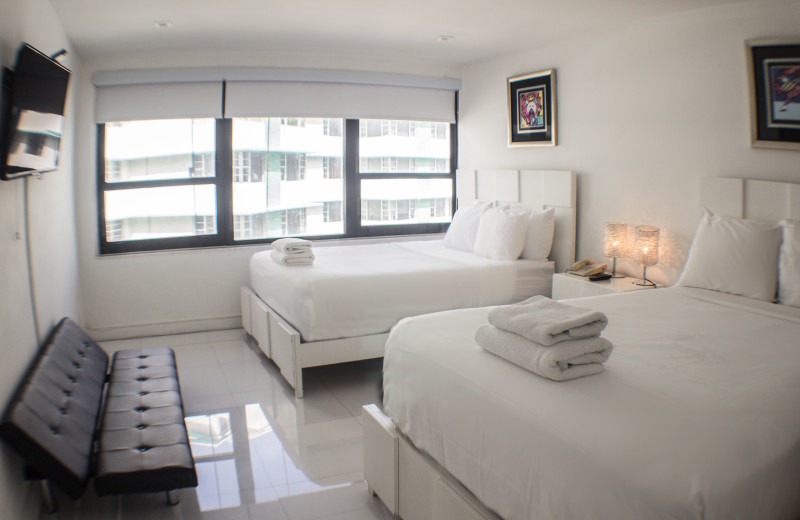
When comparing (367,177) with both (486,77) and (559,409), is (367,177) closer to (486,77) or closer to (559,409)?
(486,77)

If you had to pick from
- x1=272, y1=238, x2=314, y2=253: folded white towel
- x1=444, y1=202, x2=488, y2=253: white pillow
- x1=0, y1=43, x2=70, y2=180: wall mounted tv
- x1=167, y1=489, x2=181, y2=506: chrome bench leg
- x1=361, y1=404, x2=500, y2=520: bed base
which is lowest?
x1=167, y1=489, x2=181, y2=506: chrome bench leg

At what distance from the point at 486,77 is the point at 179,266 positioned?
10.6 feet

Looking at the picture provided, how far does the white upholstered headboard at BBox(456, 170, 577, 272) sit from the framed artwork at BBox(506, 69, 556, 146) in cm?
28

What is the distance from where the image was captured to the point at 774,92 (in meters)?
3.06

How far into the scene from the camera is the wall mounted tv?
228cm

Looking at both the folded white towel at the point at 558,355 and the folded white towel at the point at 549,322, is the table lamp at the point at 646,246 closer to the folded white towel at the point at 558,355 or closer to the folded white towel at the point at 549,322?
the folded white towel at the point at 549,322

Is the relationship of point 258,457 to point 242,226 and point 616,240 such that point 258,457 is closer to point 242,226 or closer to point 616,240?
point 616,240

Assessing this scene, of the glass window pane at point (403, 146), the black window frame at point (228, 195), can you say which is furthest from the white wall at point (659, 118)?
the black window frame at point (228, 195)

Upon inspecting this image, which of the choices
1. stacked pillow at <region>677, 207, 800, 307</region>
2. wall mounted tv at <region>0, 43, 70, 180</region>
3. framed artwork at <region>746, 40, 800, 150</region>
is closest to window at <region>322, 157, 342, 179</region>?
wall mounted tv at <region>0, 43, 70, 180</region>

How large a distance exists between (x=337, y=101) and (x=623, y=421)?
429 cm

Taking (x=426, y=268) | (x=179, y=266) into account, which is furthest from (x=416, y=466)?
(x=179, y=266)

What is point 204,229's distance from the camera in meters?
5.08

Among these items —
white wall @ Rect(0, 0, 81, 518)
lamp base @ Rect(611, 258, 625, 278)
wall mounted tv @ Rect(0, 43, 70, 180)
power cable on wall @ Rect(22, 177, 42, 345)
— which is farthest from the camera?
lamp base @ Rect(611, 258, 625, 278)

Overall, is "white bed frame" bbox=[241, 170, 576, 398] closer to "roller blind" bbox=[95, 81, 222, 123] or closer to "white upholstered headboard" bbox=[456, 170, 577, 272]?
"white upholstered headboard" bbox=[456, 170, 577, 272]
